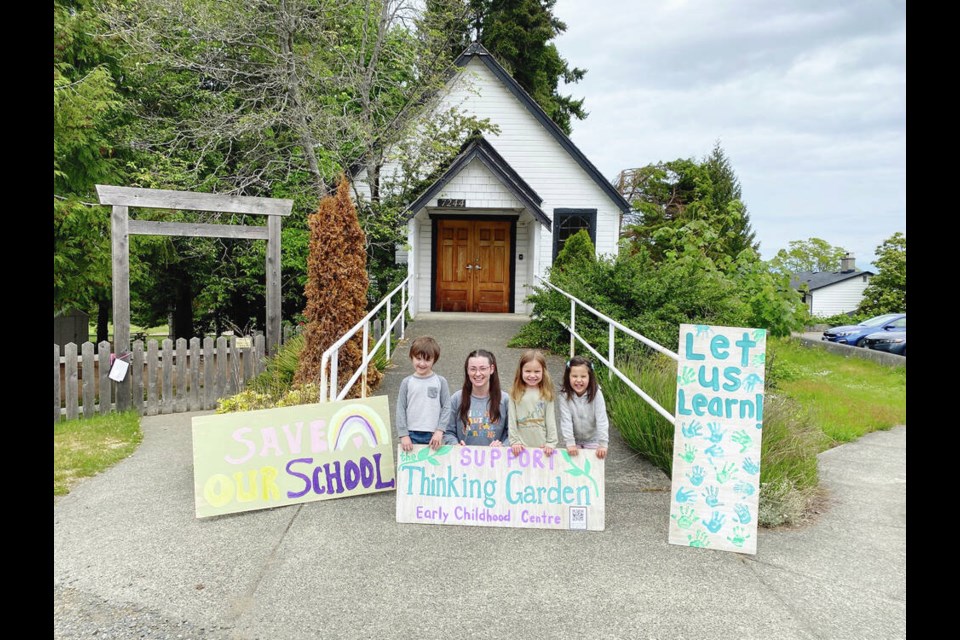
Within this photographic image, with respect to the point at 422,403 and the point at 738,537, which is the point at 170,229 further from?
the point at 738,537

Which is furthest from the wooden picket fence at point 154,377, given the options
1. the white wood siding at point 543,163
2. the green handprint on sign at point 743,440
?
the white wood siding at point 543,163

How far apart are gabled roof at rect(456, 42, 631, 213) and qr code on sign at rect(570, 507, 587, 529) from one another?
42.4 feet

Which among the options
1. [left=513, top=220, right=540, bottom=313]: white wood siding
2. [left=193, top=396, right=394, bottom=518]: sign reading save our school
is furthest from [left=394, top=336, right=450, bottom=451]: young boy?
[left=513, top=220, right=540, bottom=313]: white wood siding

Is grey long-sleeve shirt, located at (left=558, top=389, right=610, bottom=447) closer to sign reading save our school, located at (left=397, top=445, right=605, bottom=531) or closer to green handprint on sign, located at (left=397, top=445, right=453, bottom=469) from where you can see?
sign reading save our school, located at (left=397, top=445, right=605, bottom=531)

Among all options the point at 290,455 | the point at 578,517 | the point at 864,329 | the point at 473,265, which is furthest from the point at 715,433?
the point at 864,329

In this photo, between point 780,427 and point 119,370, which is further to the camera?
point 119,370

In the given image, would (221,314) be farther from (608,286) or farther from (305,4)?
(608,286)

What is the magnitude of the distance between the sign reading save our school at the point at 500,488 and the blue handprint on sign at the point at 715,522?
69 cm

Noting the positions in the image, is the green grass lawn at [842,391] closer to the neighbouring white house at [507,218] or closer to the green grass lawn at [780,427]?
the green grass lawn at [780,427]

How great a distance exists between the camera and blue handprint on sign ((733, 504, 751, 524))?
13.5 feet

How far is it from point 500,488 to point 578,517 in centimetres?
57

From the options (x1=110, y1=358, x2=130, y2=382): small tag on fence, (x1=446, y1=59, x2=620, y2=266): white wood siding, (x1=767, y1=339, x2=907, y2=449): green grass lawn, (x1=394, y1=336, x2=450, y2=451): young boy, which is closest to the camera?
(x1=394, y1=336, x2=450, y2=451): young boy

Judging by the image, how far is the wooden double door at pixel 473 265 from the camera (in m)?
16.5

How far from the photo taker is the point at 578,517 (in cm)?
439
